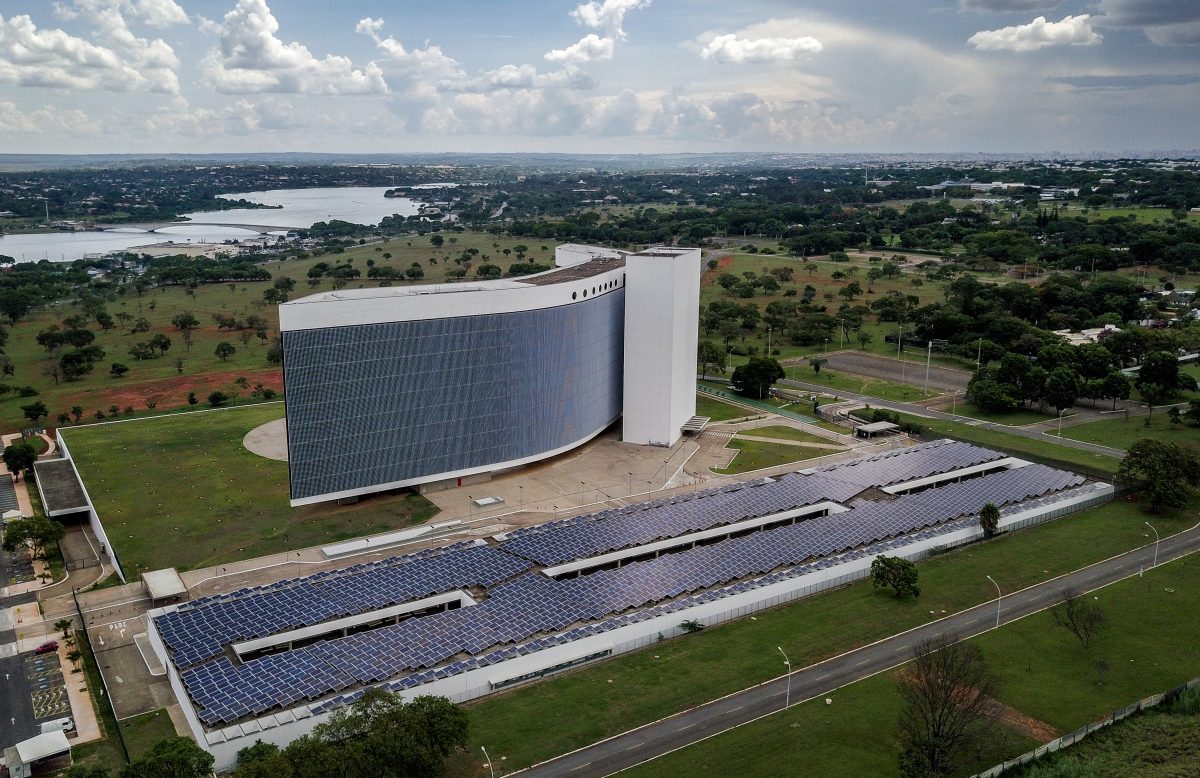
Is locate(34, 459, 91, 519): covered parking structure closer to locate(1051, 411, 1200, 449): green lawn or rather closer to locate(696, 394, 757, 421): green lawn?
locate(696, 394, 757, 421): green lawn

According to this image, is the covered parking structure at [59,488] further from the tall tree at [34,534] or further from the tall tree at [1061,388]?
the tall tree at [1061,388]

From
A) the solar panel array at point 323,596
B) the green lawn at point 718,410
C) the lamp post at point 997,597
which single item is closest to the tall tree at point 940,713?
the lamp post at point 997,597

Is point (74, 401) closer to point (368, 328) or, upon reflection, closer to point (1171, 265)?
point (368, 328)

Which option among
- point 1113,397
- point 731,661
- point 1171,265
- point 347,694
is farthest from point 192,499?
point 1171,265

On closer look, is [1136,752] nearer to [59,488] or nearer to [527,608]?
[527,608]

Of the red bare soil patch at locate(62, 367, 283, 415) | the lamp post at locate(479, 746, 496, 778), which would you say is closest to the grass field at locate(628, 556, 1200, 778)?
→ the lamp post at locate(479, 746, 496, 778)

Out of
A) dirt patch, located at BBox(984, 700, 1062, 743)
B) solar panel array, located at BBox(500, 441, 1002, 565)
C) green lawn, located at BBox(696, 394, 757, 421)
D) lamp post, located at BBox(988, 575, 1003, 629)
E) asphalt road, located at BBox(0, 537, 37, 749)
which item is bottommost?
asphalt road, located at BBox(0, 537, 37, 749)

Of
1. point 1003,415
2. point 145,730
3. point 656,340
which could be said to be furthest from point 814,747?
point 1003,415
